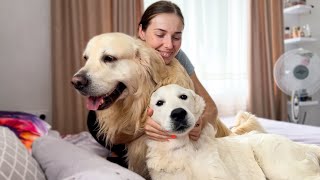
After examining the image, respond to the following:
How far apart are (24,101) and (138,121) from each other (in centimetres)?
228

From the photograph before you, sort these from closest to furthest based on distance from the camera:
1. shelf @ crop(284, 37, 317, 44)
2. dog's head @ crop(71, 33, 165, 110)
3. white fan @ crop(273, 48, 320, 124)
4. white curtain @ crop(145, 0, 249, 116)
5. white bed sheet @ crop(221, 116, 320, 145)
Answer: dog's head @ crop(71, 33, 165, 110) < white bed sheet @ crop(221, 116, 320, 145) < white fan @ crop(273, 48, 320, 124) < white curtain @ crop(145, 0, 249, 116) < shelf @ crop(284, 37, 317, 44)

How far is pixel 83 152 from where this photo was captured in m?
1.17

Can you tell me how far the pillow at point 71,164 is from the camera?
87cm

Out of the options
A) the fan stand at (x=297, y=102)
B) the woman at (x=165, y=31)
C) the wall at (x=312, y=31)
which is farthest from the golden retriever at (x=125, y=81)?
the wall at (x=312, y=31)

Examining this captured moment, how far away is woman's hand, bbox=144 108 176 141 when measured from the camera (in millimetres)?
977

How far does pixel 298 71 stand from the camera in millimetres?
3363

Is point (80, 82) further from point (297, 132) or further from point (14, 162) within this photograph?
point (297, 132)

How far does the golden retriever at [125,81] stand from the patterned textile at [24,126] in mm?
1007

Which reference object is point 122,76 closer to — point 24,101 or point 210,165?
point 210,165

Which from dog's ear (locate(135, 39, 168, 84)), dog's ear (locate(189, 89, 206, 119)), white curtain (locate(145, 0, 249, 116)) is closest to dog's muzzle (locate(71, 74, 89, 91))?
dog's ear (locate(135, 39, 168, 84))

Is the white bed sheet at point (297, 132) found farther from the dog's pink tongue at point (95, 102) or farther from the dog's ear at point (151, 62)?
the dog's pink tongue at point (95, 102)

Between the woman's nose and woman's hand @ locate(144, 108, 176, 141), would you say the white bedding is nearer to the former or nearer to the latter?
woman's hand @ locate(144, 108, 176, 141)

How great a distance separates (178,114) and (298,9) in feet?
12.4

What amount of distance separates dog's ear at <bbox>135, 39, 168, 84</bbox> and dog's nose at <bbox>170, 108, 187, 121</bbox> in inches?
8.2
